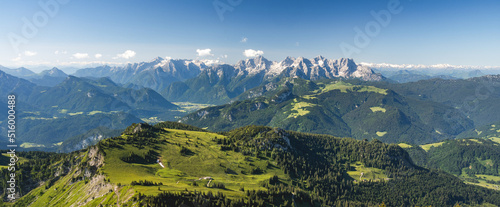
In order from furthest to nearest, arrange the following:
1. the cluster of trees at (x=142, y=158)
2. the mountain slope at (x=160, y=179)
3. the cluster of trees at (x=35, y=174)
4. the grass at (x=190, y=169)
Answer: the cluster of trees at (x=35, y=174) → the cluster of trees at (x=142, y=158) → the grass at (x=190, y=169) → the mountain slope at (x=160, y=179)

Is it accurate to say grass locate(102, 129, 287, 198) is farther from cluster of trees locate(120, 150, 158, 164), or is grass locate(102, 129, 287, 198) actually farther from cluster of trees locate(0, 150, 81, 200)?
cluster of trees locate(0, 150, 81, 200)

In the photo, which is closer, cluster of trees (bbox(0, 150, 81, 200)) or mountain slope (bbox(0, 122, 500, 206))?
mountain slope (bbox(0, 122, 500, 206))

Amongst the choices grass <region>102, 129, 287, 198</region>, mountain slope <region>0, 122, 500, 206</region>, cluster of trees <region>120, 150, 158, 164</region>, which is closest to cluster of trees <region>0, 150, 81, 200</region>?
mountain slope <region>0, 122, 500, 206</region>

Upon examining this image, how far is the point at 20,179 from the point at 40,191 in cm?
2472

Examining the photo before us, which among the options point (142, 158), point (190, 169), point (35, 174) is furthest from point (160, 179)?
point (35, 174)

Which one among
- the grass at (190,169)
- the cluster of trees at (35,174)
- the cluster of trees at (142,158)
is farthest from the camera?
the cluster of trees at (35,174)

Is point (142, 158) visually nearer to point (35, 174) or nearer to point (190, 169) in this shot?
point (190, 169)

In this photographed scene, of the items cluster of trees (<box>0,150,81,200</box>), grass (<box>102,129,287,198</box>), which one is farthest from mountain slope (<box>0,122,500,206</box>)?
cluster of trees (<box>0,150,81,200</box>)

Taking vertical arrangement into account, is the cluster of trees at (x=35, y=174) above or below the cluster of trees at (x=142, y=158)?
below

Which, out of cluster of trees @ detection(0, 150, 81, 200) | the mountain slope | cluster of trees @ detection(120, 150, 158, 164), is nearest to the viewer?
the mountain slope

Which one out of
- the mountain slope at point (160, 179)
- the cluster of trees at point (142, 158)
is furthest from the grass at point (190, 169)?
the cluster of trees at point (142, 158)

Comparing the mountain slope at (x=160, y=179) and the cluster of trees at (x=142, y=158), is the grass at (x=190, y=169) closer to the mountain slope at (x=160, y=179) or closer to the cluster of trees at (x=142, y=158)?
the mountain slope at (x=160, y=179)

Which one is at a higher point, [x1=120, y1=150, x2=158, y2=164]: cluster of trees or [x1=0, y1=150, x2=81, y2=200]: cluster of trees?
[x1=120, y1=150, x2=158, y2=164]: cluster of trees

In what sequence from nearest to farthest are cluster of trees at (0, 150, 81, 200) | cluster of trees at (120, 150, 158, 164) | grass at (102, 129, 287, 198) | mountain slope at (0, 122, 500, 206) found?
mountain slope at (0, 122, 500, 206) → grass at (102, 129, 287, 198) → cluster of trees at (120, 150, 158, 164) → cluster of trees at (0, 150, 81, 200)
